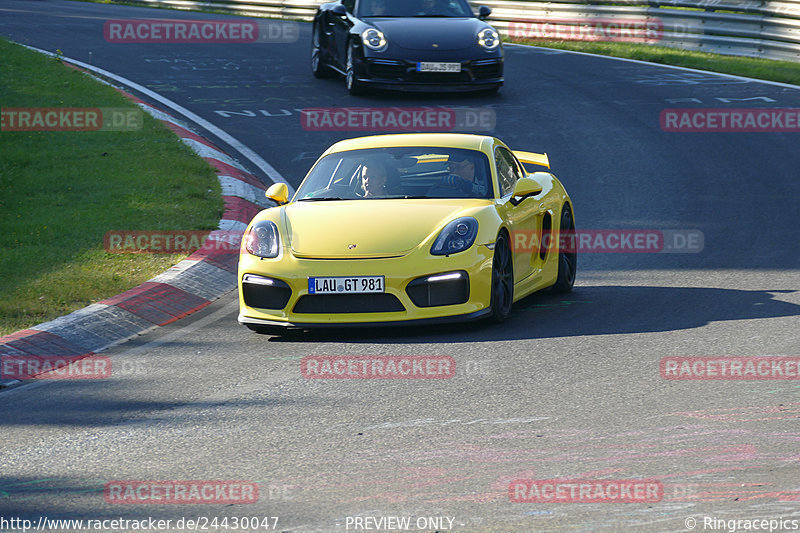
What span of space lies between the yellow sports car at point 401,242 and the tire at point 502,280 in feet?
0.03

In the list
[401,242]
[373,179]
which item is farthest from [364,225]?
[373,179]

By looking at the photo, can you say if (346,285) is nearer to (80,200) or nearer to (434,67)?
(80,200)

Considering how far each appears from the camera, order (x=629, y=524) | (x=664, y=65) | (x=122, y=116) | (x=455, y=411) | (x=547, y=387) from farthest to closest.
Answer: (x=664, y=65)
(x=122, y=116)
(x=547, y=387)
(x=455, y=411)
(x=629, y=524)

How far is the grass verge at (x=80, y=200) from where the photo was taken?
8.91m

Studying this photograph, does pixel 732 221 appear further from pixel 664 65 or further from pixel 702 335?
pixel 664 65

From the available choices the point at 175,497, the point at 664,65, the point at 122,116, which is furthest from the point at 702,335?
the point at 664,65

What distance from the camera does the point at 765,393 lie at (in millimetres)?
6121

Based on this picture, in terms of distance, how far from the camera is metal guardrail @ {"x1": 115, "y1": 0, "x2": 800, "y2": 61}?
70.3 feet

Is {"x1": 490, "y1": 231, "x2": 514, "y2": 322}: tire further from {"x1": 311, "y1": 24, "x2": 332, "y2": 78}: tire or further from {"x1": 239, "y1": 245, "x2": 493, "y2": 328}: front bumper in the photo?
{"x1": 311, "y1": 24, "x2": 332, "y2": 78}: tire

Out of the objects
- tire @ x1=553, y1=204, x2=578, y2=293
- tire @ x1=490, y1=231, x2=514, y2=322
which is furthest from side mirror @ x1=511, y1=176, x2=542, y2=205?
tire @ x1=553, y1=204, x2=578, y2=293

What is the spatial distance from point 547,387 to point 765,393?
1.08 metres

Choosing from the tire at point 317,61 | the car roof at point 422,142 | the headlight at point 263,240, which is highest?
the car roof at point 422,142

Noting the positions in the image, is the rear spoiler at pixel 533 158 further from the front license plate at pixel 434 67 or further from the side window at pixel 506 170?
the front license plate at pixel 434 67

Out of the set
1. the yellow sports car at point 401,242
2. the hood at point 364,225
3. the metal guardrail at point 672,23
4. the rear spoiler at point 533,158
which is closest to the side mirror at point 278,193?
the yellow sports car at point 401,242
